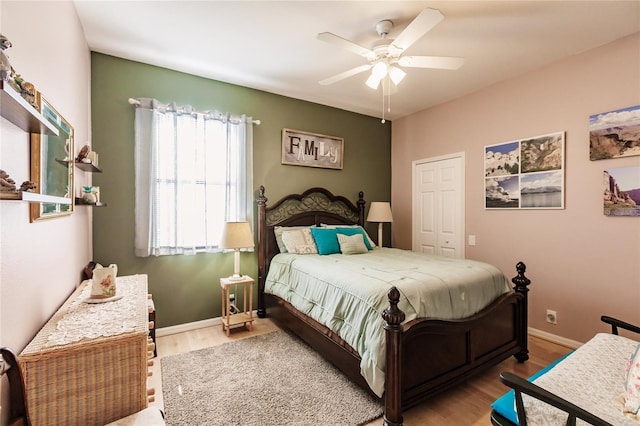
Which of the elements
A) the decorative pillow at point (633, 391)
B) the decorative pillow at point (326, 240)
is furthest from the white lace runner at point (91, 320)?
the decorative pillow at point (633, 391)

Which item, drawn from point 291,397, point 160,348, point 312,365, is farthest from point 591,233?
point 160,348

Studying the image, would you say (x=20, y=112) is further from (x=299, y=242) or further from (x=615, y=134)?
(x=615, y=134)

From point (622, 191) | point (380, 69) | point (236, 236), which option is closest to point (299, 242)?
point (236, 236)

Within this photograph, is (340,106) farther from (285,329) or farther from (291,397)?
(291,397)

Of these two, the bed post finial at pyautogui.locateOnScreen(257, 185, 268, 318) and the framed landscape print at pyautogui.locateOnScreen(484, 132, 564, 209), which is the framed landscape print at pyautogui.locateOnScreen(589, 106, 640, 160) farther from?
Result: the bed post finial at pyautogui.locateOnScreen(257, 185, 268, 318)

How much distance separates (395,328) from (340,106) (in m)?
3.46

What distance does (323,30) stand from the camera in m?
2.46

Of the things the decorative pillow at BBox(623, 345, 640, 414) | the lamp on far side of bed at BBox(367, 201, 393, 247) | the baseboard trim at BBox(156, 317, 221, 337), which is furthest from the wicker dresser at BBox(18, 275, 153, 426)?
the lamp on far side of bed at BBox(367, 201, 393, 247)

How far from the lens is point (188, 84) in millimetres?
3236

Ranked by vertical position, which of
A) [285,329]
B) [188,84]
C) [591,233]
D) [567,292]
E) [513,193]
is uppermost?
[188,84]

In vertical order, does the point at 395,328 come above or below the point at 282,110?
below

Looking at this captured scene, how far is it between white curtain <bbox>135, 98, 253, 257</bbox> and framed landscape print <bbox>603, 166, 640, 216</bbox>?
3.54 m

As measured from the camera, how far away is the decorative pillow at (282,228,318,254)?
3453mm

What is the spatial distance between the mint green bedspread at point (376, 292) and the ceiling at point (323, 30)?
200 centimetres
